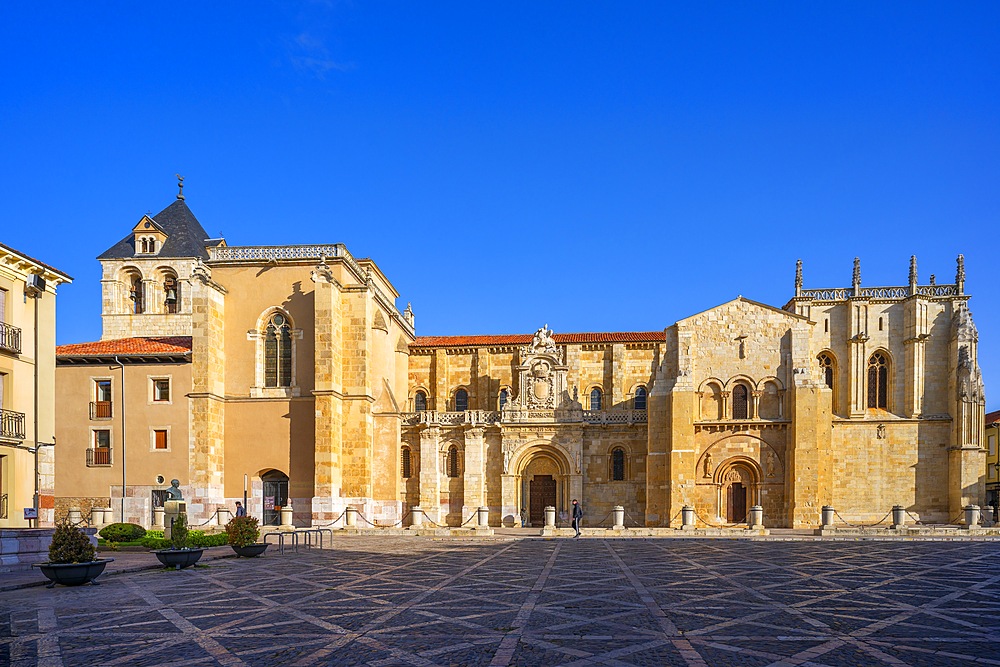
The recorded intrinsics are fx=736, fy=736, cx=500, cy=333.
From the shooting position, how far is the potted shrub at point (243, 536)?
2094 centimetres

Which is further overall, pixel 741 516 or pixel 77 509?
pixel 741 516

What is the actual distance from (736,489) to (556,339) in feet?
43.2

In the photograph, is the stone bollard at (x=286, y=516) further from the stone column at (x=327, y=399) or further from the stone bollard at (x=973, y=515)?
the stone bollard at (x=973, y=515)

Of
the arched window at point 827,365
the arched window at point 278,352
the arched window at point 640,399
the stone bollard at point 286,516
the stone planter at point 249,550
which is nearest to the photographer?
the stone planter at point 249,550

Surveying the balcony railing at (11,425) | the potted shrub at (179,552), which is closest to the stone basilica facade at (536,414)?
the balcony railing at (11,425)

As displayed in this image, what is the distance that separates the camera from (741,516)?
121 feet

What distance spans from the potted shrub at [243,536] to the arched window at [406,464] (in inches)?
756

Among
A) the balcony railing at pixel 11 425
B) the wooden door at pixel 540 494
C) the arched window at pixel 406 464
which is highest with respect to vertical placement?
the balcony railing at pixel 11 425

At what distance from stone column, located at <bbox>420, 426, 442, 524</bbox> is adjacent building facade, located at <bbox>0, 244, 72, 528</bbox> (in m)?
19.3

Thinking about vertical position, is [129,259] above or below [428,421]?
above

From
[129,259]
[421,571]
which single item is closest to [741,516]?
[421,571]

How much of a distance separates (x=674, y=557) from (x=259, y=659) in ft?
48.5

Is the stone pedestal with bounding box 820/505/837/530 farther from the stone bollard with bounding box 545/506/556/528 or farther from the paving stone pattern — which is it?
the stone bollard with bounding box 545/506/556/528

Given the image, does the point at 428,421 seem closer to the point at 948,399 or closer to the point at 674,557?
the point at 674,557
